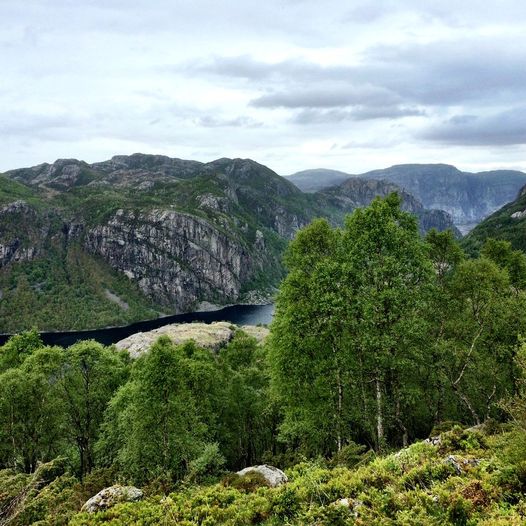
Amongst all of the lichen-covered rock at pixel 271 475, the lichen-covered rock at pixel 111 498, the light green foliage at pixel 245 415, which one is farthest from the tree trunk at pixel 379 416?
the light green foliage at pixel 245 415

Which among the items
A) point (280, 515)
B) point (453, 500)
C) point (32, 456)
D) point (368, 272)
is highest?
point (368, 272)

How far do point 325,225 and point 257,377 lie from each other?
30.3m

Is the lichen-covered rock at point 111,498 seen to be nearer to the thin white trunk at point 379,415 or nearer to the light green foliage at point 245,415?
the thin white trunk at point 379,415

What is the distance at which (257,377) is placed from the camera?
54.8 m

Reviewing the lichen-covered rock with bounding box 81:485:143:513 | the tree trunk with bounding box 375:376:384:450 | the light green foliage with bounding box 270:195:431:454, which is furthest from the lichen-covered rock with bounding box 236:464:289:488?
the tree trunk with bounding box 375:376:384:450

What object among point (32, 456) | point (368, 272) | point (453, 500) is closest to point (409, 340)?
point (368, 272)

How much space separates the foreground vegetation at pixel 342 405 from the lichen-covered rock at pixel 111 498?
1019 millimetres

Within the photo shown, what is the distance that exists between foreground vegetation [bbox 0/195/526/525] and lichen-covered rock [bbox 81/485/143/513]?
1.02m

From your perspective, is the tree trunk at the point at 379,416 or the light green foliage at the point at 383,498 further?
the tree trunk at the point at 379,416

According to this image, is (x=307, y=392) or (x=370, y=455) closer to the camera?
(x=370, y=455)

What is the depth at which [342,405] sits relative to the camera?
30.4 m

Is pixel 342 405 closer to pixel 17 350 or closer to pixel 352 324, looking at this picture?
pixel 352 324

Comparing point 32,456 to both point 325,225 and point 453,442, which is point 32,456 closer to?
point 325,225

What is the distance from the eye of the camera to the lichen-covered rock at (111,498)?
1934 cm
